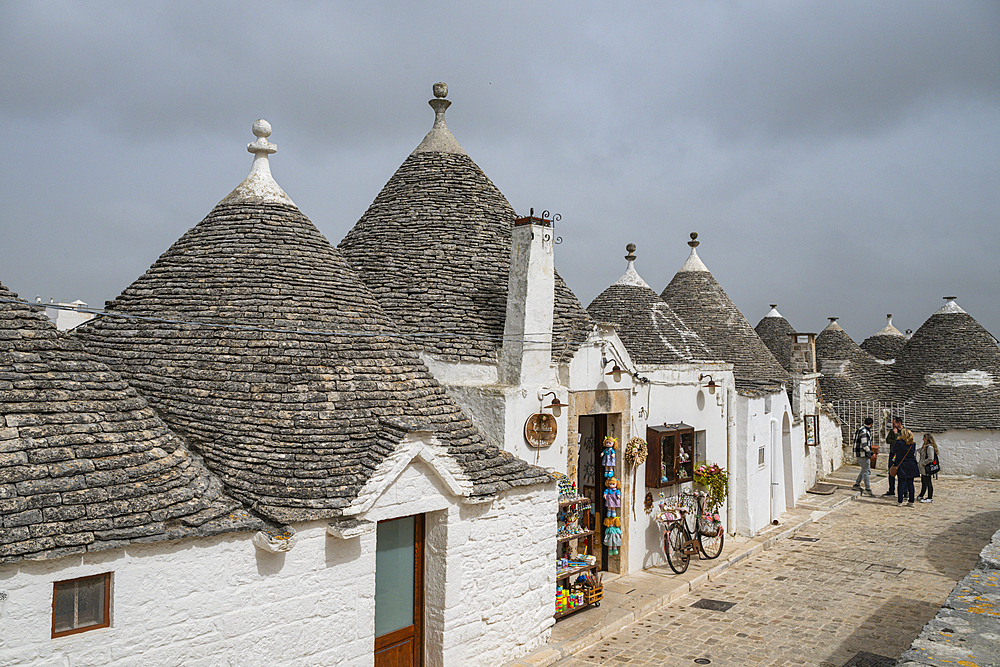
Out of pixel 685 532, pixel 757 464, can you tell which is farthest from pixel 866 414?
pixel 685 532

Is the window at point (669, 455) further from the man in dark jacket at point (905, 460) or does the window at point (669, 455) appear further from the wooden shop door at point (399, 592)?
the man in dark jacket at point (905, 460)

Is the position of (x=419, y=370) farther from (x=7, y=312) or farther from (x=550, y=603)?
(x=7, y=312)

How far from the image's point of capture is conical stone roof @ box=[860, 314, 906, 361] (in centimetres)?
3145

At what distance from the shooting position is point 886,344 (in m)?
32.1

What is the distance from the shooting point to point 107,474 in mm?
5766

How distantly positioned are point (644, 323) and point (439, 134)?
584 centimetres

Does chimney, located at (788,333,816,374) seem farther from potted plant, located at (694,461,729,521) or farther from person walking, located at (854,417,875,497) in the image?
potted plant, located at (694,461,729,521)

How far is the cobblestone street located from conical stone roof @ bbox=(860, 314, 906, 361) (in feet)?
50.8

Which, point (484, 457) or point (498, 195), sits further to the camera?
point (498, 195)

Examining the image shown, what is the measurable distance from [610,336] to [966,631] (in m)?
6.31

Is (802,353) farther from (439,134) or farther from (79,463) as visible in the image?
(79,463)

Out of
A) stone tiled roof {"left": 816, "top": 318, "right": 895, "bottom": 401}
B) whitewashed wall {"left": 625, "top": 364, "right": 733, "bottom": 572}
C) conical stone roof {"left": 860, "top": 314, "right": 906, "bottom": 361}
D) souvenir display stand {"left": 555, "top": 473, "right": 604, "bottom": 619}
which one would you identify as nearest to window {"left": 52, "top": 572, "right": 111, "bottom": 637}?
souvenir display stand {"left": 555, "top": 473, "right": 604, "bottom": 619}

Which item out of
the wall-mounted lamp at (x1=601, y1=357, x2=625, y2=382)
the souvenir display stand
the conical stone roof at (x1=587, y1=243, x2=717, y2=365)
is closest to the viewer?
the souvenir display stand

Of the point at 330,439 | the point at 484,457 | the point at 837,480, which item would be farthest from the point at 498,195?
the point at 837,480
